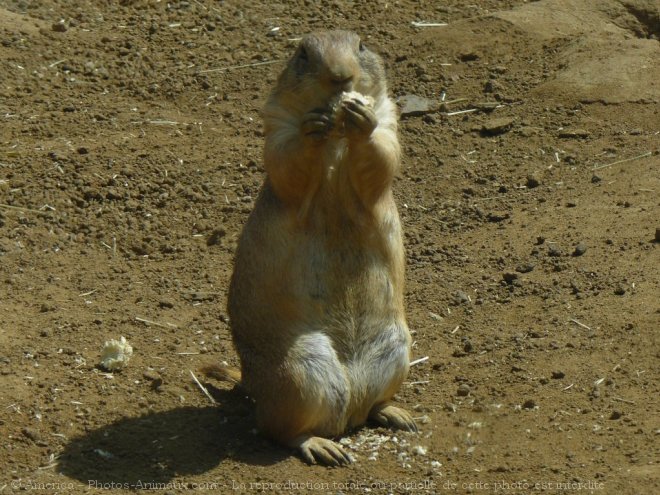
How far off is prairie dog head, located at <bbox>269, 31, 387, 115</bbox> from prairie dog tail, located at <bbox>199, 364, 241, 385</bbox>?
1958mm

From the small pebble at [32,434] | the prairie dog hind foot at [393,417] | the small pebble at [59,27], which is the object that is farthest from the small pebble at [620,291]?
the small pebble at [59,27]

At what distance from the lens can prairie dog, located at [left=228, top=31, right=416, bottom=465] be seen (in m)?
7.24

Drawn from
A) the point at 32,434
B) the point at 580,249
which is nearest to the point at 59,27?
the point at 580,249

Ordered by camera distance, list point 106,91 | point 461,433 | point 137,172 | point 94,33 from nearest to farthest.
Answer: point 461,433, point 137,172, point 106,91, point 94,33

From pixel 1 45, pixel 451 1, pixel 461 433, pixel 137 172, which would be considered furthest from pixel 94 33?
pixel 461 433

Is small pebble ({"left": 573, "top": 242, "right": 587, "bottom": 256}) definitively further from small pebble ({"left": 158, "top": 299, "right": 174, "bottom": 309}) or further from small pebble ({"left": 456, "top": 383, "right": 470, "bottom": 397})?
small pebble ({"left": 158, "top": 299, "right": 174, "bottom": 309})

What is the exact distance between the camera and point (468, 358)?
8680 millimetres

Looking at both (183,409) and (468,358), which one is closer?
(183,409)

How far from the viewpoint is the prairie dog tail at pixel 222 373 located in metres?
8.23

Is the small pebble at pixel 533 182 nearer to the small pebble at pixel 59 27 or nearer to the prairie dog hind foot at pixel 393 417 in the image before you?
the prairie dog hind foot at pixel 393 417

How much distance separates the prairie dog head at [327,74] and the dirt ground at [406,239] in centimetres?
219

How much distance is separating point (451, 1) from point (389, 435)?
A: 830cm

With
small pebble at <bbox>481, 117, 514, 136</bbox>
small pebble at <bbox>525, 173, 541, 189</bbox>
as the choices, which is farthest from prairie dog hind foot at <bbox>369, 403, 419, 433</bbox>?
small pebble at <bbox>481, 117, 514, 136</bbox>

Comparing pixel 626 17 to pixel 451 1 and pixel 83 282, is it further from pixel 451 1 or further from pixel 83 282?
pixel 83 282
